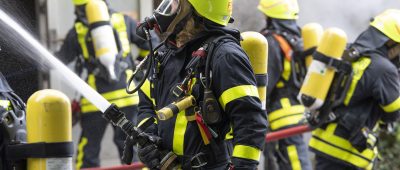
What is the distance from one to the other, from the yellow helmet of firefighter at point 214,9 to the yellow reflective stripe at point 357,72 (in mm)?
2322

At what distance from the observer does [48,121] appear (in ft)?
12.3

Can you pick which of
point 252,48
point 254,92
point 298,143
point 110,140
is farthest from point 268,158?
point 254,92

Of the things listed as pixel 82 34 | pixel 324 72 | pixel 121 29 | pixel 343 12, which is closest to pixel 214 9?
pixel 324 72

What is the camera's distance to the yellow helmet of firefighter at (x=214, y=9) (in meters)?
4.30

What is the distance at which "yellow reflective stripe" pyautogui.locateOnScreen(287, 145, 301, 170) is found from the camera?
7629 mm

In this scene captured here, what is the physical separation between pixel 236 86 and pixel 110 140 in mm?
4879

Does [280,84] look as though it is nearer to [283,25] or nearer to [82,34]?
[283,25]

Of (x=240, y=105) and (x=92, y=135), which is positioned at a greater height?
(x=240, y=105)

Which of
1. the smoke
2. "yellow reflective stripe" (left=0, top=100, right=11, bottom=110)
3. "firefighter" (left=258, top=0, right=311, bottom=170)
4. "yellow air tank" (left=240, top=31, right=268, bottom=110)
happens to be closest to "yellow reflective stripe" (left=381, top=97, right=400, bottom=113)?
"firefighter" (left=258, top=0, right=311, bottom=170)

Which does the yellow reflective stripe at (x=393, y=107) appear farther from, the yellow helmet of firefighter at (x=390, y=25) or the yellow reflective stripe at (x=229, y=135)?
the yellow reflective stripe at (x=229, y=135)

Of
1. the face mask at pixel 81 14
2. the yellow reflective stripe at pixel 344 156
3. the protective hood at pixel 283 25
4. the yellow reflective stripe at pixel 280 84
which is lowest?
the yellow reflective stripe at pixel 344 156

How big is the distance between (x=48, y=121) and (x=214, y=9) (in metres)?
1.06

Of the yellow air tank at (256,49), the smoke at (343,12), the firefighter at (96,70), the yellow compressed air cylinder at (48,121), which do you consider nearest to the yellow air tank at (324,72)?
the firefighter at (96,70)

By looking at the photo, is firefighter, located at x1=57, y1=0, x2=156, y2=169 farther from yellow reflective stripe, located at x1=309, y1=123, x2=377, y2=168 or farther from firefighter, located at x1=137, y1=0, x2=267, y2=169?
firefighter, located at x1=137, y1=0, x2=267, y2=169
